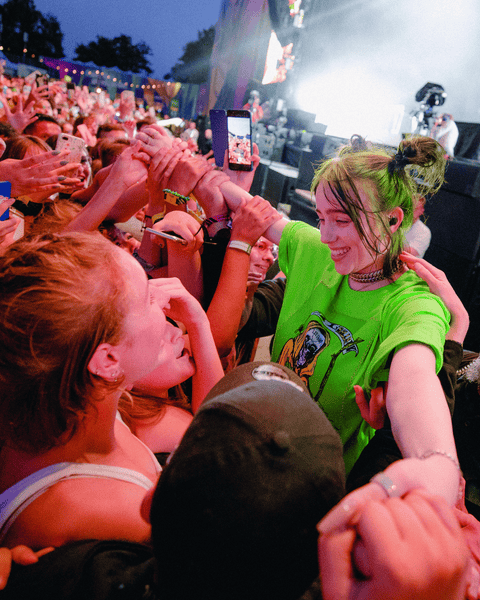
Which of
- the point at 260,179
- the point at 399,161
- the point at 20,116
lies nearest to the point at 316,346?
the point at 399,161

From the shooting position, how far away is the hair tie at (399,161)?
1.11 m

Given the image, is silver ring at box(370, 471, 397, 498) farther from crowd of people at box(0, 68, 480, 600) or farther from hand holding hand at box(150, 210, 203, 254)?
hand holding hand at box(150, 210, 203, 254)

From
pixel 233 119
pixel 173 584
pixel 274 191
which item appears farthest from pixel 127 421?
pixel 274 191

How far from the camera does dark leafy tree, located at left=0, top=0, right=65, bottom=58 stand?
3136 cm

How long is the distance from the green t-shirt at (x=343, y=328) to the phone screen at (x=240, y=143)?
534 mm

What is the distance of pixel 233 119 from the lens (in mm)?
1666

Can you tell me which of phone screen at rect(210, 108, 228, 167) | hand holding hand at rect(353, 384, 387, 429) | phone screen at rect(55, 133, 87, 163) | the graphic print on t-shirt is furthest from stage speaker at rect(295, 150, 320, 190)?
hand holding hand at rect(353, 384, 387, 429)

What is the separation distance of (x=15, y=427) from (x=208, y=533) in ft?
1.69

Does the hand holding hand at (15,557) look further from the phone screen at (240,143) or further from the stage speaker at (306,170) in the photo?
the stage speaker at (306,170)

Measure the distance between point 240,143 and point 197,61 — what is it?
37.9 m

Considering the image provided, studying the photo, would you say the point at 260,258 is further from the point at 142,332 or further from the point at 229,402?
the point at 229,402

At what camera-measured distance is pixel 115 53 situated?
141 feet

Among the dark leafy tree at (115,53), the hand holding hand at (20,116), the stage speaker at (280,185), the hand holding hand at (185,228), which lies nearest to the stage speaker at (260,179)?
the stage speaker at (280,185)

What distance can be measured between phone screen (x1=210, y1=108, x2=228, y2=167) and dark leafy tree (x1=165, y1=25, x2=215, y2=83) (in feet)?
106
